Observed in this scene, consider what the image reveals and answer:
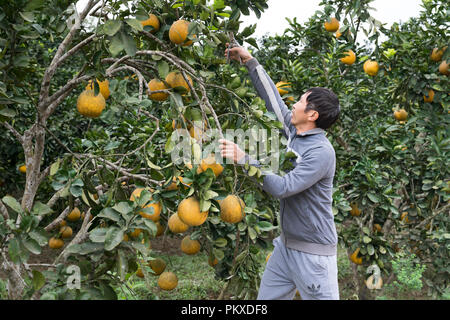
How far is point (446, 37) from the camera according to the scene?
9.95 ft

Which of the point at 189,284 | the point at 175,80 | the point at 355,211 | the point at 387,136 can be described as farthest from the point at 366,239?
the point at 189,284

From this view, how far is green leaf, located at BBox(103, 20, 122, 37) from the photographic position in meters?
1.36

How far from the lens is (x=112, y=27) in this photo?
1.37 m

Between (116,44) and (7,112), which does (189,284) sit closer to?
(7,112)

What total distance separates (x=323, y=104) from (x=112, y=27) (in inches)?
37.9

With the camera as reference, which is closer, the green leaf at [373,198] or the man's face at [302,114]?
the man's face at [302,114]

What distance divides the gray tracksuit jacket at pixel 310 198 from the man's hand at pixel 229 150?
0.87 feet

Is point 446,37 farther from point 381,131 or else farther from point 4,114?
point 4,114

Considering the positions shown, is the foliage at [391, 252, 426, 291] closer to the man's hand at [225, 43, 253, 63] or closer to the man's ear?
the man's ear

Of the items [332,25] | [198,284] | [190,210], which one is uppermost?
[332,25]

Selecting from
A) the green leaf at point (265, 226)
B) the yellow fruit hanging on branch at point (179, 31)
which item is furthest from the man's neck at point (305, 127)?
the yellow fruit hanging on branch at point (179, 31)

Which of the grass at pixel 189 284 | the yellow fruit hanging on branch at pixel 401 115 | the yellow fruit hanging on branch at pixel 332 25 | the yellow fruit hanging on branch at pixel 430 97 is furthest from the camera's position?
the grass at pixel 189 284

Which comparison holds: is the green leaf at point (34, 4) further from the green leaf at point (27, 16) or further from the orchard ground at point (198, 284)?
the orchard ground at point (198, 284)

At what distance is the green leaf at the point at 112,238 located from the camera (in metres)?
1.12
